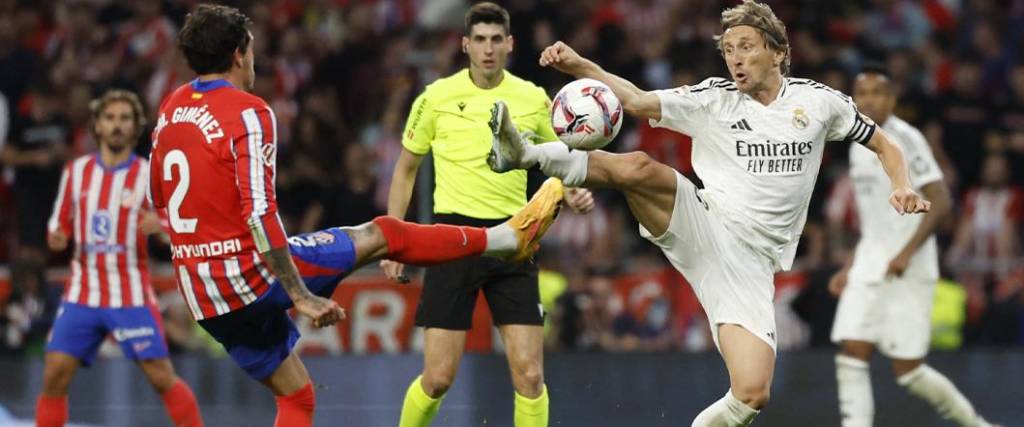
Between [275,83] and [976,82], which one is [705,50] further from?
[275,83]

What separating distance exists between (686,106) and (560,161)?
77 centimetres

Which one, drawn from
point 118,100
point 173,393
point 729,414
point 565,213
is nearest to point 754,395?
point 729,414

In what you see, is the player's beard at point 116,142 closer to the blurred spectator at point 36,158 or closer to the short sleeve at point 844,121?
the short sleeve at point 844,121

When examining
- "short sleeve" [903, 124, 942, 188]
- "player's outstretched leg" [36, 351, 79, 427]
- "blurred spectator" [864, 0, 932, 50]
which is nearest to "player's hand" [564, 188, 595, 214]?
"short sleeve" [903, 124, 942, 188]

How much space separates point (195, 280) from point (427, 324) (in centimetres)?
174

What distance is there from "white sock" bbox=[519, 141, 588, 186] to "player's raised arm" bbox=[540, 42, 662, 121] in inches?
14.3

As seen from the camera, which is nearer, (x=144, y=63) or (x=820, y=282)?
(x=820, y=282)

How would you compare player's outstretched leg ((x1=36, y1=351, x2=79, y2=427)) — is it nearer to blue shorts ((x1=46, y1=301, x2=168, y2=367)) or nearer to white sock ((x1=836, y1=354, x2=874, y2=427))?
blue shorts ((x1=46, y1=301, x2=168, y2=367))

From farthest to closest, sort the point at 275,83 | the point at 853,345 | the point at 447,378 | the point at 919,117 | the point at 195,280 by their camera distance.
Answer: the point at 275,83
the point at 919,117
the point at 853,345
the point at 447,378
the point at 195,280

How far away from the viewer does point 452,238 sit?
7078 mm

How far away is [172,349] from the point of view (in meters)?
13.5

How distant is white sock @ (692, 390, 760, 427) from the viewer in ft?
23.4

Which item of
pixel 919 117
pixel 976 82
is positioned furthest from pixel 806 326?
pixel 976 82

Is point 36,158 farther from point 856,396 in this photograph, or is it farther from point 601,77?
point 601,77
